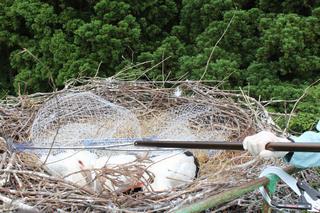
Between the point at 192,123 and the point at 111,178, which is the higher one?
the point at 111,178

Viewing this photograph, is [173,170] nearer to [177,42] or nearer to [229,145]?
[229,145]

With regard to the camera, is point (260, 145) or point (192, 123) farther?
point (192, 123)

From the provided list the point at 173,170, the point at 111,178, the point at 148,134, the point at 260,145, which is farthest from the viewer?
the point at 148,134

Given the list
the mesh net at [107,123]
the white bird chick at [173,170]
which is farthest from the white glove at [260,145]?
the mesh net at [107,123]

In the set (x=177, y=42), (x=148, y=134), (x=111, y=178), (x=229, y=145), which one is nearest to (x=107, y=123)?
(x=148, y=134)

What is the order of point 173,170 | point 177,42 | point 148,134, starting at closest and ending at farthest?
1. point 173,170
2. point 148,134
3. point 177,42

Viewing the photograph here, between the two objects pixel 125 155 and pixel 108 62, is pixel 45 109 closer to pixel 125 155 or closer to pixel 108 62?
pixel 125 155

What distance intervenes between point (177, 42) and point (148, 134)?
4.96 ft

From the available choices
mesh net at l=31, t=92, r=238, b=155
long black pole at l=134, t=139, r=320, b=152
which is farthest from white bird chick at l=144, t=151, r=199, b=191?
mesh net at l=31, t=92, r=238, b=155

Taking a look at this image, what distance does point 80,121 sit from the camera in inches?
128

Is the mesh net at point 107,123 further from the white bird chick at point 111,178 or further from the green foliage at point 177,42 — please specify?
the green foliage at point 177,42

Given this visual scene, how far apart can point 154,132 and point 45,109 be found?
565 mm

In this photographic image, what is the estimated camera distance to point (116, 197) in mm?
2385

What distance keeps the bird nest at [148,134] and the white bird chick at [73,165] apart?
0.18 ft
